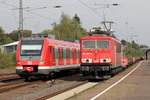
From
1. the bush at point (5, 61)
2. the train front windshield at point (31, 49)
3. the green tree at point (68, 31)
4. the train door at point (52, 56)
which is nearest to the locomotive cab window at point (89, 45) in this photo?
the train door at point (52, 56)

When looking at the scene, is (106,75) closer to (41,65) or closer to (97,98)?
(41,65)

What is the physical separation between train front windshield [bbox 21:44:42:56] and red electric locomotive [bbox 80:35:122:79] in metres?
3.16

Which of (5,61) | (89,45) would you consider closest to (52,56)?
(89,45)

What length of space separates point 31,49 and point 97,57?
14.8 feet

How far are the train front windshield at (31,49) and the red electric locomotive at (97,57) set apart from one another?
316 cm

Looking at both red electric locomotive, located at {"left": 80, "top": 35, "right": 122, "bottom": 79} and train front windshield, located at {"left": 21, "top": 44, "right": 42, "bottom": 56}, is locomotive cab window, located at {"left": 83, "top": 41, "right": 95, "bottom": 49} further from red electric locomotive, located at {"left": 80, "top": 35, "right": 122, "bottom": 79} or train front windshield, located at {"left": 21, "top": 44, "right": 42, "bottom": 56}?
train front windshield, located at {"left": 21, "top": 44, "right": 42, "bottom": 56}

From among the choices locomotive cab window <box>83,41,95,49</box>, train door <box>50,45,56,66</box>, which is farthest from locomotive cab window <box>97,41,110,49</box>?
train door <box>50,45,56,66</box>

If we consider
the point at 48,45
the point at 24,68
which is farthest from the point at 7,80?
the point at 48,45

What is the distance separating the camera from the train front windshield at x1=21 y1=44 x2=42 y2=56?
60.4 ft

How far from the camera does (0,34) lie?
92.7 meters

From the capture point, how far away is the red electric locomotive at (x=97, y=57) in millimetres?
19141

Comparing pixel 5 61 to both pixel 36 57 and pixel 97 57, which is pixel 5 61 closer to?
pixel 36 57

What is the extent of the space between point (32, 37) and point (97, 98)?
32.2 feet

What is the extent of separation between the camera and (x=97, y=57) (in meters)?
19.4
